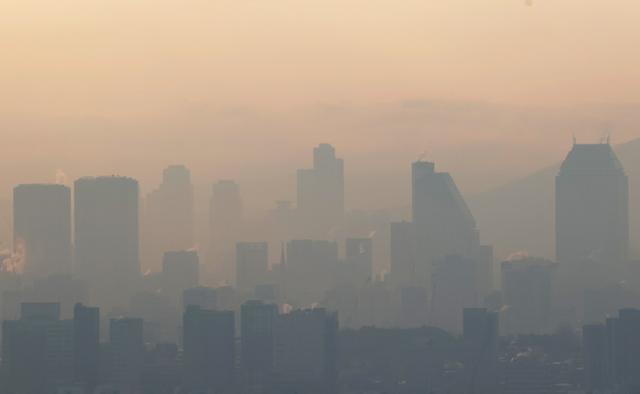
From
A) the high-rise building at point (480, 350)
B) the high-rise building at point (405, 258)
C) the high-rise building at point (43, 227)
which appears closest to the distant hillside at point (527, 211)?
the high-rise building at point (405, 258)

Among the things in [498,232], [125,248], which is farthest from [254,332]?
[498,232]

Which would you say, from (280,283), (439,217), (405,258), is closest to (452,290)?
(280,283)

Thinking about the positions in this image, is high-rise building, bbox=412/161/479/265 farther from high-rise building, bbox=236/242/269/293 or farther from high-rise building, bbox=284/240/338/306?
high-rise building, bbox=236/242/269/293

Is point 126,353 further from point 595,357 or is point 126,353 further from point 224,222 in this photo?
point 224,222

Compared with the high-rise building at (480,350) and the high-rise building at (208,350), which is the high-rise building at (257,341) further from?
the high-rise building at (480,350)

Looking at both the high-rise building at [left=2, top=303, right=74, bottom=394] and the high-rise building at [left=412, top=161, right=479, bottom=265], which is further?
the high-rise building at [left=412, top=161, right=479, bottom=265]

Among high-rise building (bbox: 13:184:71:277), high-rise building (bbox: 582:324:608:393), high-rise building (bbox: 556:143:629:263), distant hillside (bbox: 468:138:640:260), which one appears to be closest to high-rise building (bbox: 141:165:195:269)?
high-rise building (bbox: 13:184:71:277)
